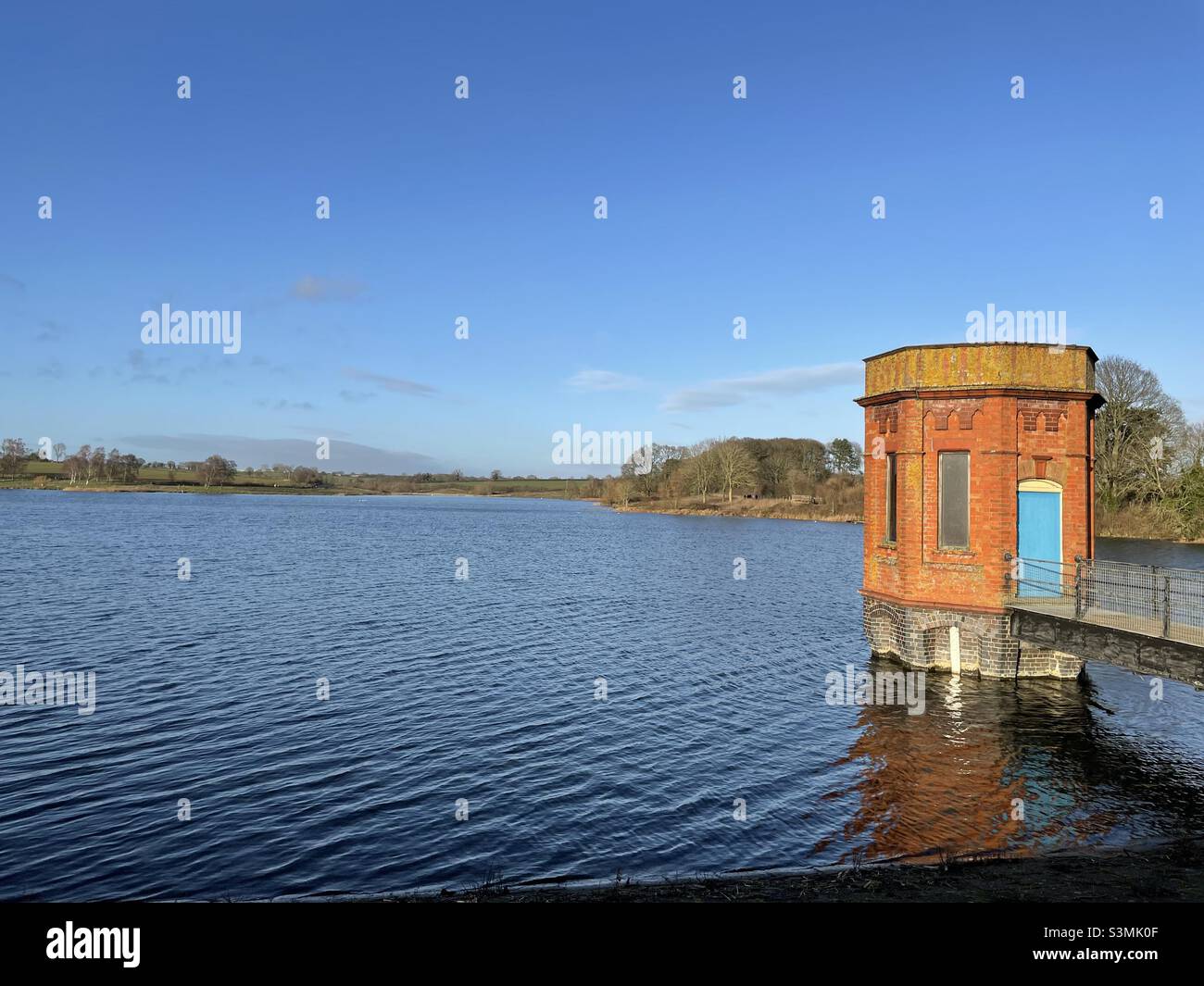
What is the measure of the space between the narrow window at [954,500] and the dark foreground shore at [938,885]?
11166 mm

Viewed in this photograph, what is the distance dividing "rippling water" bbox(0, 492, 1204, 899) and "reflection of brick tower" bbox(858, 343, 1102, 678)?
148cm

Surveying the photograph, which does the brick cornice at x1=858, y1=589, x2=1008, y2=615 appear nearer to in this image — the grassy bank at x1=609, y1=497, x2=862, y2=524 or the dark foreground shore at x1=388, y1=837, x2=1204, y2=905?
the dark foreground shore at x1=388, y1=837, x2=1204, y2=905

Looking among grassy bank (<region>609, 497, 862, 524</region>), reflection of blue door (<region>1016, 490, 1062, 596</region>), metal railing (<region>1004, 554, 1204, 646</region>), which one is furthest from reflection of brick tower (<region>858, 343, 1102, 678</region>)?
grassy bank (<region>609, 497, 862, 524</region>)

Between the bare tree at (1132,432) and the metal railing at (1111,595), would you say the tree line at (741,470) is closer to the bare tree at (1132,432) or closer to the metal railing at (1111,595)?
the bare tree at (1132,432)

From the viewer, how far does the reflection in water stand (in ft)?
39.7

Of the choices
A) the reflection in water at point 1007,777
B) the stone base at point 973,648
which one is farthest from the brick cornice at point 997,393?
the reflection in water at point 1007,777

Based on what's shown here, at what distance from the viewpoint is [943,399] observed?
21188mm

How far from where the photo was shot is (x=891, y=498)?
75.0 feet

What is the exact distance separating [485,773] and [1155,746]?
45.9 ft

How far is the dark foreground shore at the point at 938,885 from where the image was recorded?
866 centimetres
